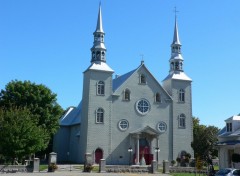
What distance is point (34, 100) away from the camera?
2076 inches

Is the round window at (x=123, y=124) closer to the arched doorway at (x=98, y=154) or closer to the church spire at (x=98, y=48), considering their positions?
the arched doorway at (x=98, y=154)

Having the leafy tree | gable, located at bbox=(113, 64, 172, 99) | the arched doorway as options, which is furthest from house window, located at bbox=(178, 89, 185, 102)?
the arched doorway

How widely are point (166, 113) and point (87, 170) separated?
72.7 feet

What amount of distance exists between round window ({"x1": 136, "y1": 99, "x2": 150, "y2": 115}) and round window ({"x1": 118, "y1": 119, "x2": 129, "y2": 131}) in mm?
2775

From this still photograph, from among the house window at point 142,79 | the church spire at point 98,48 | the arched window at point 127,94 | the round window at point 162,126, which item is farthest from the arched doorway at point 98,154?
the church spire at point 98,48

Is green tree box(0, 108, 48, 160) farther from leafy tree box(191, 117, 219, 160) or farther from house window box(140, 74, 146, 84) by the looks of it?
leafy tree box(191, 117, 219, 160)

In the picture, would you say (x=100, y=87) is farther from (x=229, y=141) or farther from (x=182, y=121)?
(x=229, y=141)

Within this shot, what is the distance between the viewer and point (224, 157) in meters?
43.2

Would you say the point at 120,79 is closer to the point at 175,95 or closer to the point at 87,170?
the point at 175,95

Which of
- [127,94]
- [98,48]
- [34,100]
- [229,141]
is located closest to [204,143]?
[127,94]

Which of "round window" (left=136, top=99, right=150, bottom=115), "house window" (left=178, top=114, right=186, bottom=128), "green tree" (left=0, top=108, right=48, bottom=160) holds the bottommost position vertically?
"green tree" (left=0, top=108, right=48, bottom=160)

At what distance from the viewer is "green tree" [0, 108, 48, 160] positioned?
42.1 meters

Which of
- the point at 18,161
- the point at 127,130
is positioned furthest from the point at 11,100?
the point at 127,130

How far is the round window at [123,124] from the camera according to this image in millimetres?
57059
